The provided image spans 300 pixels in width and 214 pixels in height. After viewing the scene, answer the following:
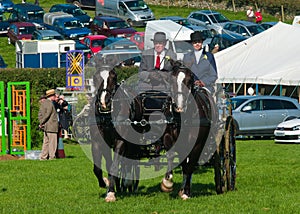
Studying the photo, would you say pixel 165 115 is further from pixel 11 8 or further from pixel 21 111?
pixel 11 8

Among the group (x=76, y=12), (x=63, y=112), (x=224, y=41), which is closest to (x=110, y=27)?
(x=76, y=12)

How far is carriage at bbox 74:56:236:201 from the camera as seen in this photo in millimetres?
12016

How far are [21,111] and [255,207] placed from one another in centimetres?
1529

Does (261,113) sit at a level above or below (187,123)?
below

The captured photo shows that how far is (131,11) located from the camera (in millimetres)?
61781

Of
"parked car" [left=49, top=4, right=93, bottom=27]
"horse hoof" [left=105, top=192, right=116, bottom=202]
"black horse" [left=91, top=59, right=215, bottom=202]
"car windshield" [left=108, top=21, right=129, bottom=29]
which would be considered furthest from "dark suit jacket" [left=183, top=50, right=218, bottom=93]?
"parked car" [left=49, top=4, right=93, bottom=27]

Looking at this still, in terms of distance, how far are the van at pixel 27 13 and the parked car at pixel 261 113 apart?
30.3 metres

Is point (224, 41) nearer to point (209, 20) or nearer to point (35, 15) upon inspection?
point (209, 20)

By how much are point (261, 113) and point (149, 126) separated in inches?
807

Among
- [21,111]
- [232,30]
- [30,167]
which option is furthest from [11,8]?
[30,167]

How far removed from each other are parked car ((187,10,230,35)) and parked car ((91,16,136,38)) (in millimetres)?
4439

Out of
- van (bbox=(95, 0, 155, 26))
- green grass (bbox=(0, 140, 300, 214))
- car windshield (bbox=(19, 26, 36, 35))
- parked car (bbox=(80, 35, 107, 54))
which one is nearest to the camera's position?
green grass (bbox=(0, 140, 300, 214))

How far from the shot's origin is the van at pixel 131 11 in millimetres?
61656

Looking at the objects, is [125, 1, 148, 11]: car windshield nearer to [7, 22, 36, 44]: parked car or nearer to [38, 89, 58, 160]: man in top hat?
[7, 22, 36, 44]: parked car
